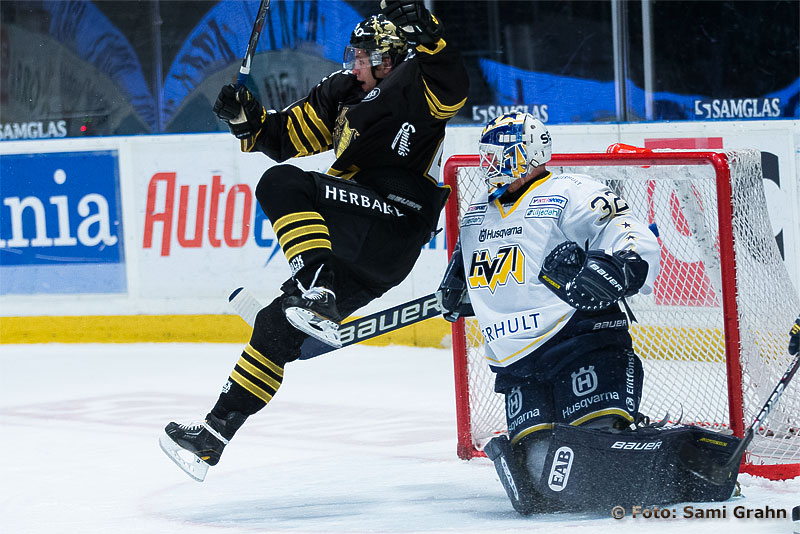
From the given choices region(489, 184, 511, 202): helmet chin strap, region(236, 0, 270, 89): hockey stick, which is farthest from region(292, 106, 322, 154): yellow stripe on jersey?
region(489, 184, 511, 202): helmet chin strap

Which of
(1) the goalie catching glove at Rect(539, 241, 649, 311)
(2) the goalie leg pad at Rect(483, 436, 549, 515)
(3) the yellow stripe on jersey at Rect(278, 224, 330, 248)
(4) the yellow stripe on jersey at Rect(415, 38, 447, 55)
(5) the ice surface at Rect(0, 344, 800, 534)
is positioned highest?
(4) the yellow stripe on jersey at Rect(415, 38, 447, 55)

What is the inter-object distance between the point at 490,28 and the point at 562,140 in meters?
1.21

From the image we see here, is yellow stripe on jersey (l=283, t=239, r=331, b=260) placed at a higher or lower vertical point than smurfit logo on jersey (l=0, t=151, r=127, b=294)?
higher

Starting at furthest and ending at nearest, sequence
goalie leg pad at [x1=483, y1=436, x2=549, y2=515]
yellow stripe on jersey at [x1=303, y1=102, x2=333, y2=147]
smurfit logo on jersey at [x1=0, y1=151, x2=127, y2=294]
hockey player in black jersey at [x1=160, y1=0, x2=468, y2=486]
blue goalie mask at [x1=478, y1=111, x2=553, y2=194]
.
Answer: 1. smurfit logo on jersey at [x1=0, y1=151, x2=127, y2=294]
2. yellow stripe on jersey at [x1=303, y1=102, x2=333, y2=147]
3. hockey player in black jersey at [x1=160, y1=0, x2=468, y2=486]
4. blue goalie mask at [x1=478, y1=111, x2=553, y2=194]
5. goalie leg pad at [x1=483, y1=436, x2=549, y2=515]

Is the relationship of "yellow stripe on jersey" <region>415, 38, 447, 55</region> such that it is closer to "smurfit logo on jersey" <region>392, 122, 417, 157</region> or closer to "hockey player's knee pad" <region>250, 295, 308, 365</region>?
"smurfit logo on jersey" <region>392, 122, 417, 157</region>

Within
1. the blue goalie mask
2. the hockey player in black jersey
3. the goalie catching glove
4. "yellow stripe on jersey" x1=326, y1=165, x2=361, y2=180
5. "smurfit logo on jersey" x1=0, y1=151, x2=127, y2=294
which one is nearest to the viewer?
the goalie catching glove

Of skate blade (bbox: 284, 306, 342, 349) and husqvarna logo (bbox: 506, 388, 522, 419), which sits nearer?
skate blade (bbox: 284, 306, 342, 349)

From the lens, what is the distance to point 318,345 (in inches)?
139

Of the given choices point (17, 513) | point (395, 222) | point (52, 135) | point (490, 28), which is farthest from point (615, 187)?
point (52, 135)

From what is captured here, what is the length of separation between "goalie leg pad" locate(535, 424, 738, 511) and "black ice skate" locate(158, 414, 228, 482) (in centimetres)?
84

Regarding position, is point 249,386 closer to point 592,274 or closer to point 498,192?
point 498,192

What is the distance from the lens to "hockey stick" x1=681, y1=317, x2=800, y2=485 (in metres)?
2.91

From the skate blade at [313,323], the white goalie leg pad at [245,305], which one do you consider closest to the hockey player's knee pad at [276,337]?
the white goalie leg pad at [245,305]

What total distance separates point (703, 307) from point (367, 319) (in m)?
1.16
